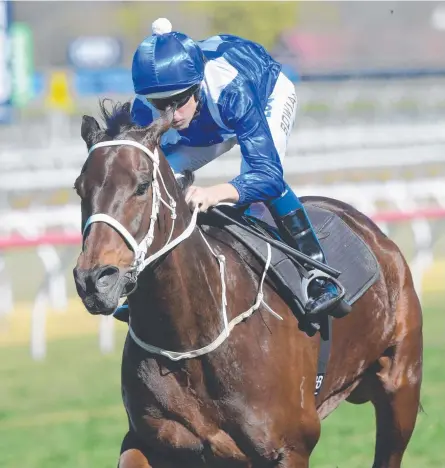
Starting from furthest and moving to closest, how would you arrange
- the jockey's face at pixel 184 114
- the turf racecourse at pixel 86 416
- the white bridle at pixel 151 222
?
1. the turf racecourse at pixel 86 416
2. the jockey's face at pixel 184 114
3. the white bridle at pixel 151 222

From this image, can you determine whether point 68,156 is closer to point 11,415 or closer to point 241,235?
point 11,415

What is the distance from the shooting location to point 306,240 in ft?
14.2

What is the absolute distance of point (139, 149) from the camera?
349 cm

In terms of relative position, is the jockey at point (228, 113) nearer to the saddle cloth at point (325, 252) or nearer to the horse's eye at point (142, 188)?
the saddle cloth at point (325, 252)

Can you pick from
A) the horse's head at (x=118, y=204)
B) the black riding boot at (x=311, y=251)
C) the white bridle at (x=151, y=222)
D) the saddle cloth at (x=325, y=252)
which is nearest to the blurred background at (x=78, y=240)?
the saddle cloth at (x=325, y=252)

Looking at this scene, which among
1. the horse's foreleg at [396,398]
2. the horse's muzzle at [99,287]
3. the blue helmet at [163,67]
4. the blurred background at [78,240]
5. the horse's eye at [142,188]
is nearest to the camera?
the horse's muzzle at [99,287]

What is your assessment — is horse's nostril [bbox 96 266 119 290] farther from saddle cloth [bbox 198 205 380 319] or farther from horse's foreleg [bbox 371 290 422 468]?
horse's foreleg [bbox 371 290 422 468]

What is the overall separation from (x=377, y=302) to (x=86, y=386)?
10.5 feet

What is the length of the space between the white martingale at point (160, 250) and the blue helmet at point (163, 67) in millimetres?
239

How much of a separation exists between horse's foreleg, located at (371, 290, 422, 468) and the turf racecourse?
68 centimetres

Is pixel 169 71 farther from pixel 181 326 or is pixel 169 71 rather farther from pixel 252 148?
pixel 181 326

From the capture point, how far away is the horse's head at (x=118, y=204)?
3.25 meters

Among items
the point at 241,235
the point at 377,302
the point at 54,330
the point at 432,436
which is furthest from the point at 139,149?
the point at 54,330

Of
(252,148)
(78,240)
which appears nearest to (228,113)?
(252,148)
